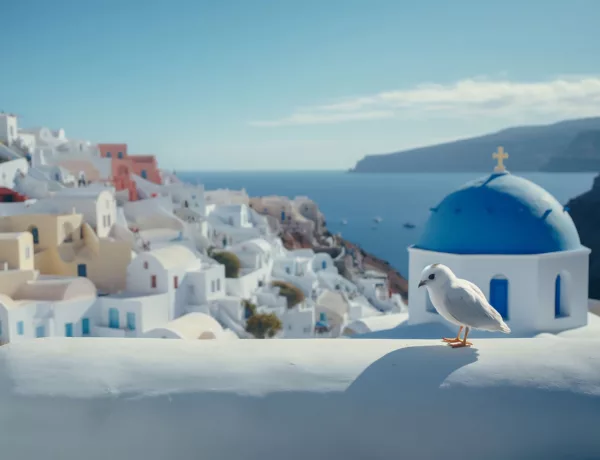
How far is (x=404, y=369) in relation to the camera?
3404 mm

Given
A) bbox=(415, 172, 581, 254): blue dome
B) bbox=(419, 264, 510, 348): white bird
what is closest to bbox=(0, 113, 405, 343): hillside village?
bbox=(415, 172, 581, 254): blue dome

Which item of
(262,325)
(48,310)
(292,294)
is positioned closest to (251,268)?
(292,294)

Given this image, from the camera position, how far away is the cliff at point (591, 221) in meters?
43.6

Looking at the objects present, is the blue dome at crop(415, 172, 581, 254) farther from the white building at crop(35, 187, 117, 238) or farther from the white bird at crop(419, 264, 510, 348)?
the white building at crop(35, 187, 117, 238)

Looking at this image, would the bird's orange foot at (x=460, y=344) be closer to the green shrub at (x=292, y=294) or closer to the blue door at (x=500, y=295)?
the blue door at (x=500, y=295)

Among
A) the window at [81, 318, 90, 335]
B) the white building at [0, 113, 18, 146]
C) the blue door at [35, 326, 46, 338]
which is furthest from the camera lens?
the white building at [0, 113, 18, 146]

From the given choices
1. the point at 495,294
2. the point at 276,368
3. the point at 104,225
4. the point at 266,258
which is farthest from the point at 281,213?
the point at 276,368

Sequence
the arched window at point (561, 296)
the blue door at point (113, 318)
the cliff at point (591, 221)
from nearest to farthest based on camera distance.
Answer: the arched window at point (561, 296), the blue door at point (113, 318), the cliff at point (591, 221)

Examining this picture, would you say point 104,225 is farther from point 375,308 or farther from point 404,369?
point 404,369

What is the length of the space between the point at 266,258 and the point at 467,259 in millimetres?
25266

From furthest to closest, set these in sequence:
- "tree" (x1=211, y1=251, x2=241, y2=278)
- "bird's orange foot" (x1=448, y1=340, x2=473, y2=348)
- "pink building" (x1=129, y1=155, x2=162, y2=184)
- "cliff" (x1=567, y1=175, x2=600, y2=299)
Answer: "pink building" (x1=129, y1=155, x2=162, y2=184) → "cliff" (x1=567, y1=175, x2=600, y2=299) → "tree" (x1=211, y1=251, x2=241, y2=278) → "bird's orange foot" (x1=448, y1=340, x2=473, y2=348)

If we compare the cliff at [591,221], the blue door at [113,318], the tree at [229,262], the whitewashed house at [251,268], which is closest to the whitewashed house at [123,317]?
the blue door at [113,318]

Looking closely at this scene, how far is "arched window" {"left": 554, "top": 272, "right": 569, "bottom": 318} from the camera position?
357 inches

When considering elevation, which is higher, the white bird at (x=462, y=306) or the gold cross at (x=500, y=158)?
the gold cross at (x=500, y=158)
